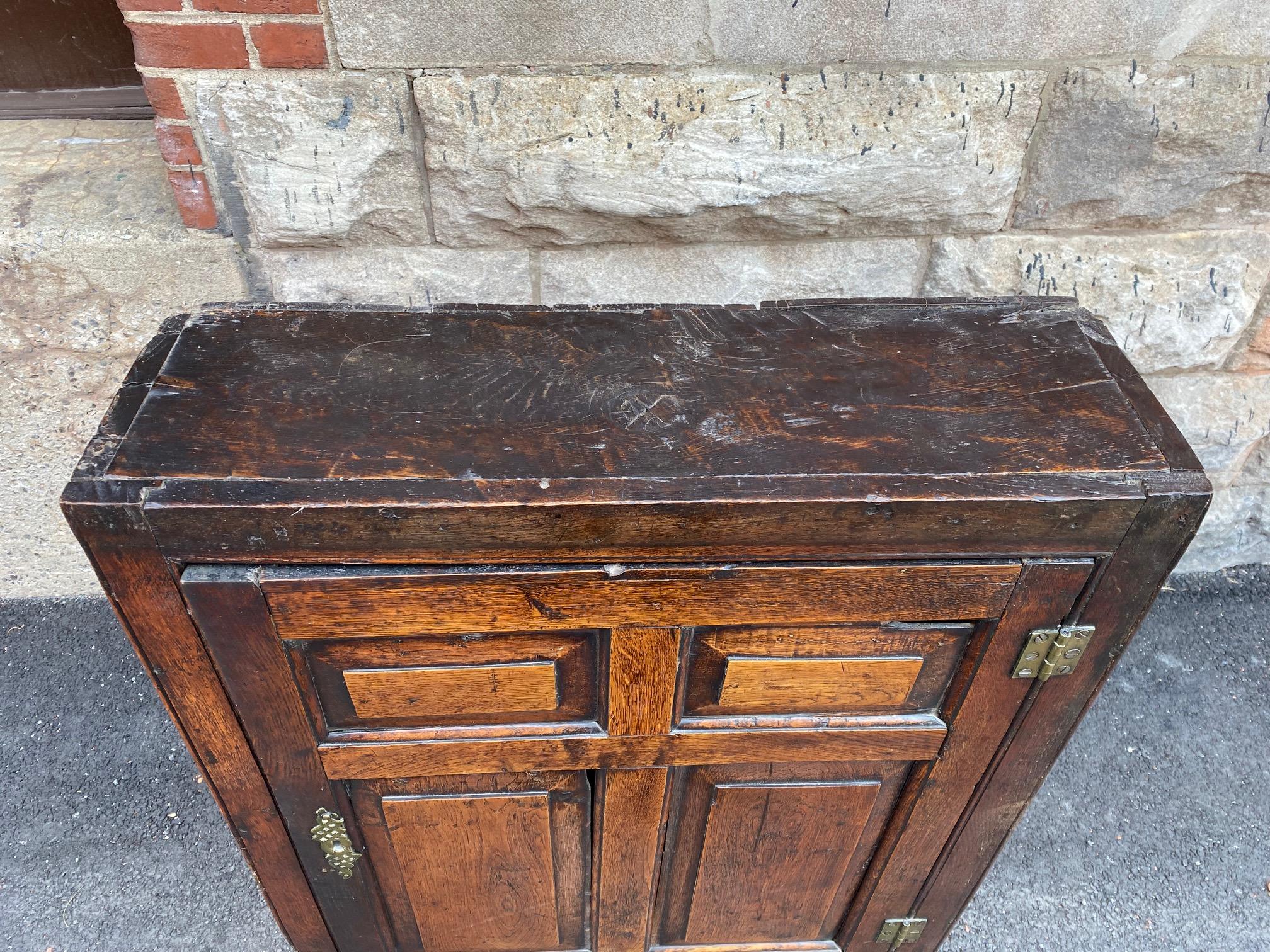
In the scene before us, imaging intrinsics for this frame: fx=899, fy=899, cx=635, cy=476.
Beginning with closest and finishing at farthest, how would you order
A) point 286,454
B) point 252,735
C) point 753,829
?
point 286,454 → point 252,735 → point 753,829

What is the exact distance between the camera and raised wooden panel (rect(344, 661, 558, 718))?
115 centimetres

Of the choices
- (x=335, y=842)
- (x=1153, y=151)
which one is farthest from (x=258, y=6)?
(x=1153, y=151)

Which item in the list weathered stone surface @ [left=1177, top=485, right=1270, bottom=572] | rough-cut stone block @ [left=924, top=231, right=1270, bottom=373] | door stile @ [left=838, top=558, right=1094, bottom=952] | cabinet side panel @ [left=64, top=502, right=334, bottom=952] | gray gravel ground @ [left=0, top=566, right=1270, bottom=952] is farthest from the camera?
weathered stone surface @ [left=1177, top=485, right=1270, bottom=572]

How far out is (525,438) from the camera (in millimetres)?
1090

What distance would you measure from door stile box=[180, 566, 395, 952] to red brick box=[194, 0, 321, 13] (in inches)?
33.4

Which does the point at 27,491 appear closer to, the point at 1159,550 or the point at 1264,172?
the point at 1159,550

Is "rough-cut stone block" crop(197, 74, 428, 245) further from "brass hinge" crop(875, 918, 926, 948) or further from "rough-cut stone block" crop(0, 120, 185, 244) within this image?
"brass hinge" crop(875, 918, 926, 948)

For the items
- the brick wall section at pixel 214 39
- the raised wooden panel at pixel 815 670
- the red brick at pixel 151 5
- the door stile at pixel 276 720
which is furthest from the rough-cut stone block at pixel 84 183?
the raised wooden panel at pixel 815 670

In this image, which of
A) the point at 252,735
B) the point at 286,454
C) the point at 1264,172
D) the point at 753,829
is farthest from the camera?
the point at 1264,172

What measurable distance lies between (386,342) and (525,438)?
299 millimetres

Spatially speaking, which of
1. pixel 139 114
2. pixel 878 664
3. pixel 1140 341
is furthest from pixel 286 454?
pixel 1140 341

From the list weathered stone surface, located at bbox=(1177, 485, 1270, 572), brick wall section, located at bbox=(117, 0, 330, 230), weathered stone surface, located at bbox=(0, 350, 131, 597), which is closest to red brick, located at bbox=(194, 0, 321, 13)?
brick wall section, located at bbox=(117, 0, 330, 230)

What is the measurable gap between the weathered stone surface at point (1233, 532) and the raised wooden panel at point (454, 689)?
6.11 ft

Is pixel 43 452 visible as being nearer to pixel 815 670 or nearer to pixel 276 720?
pixel 276 720
